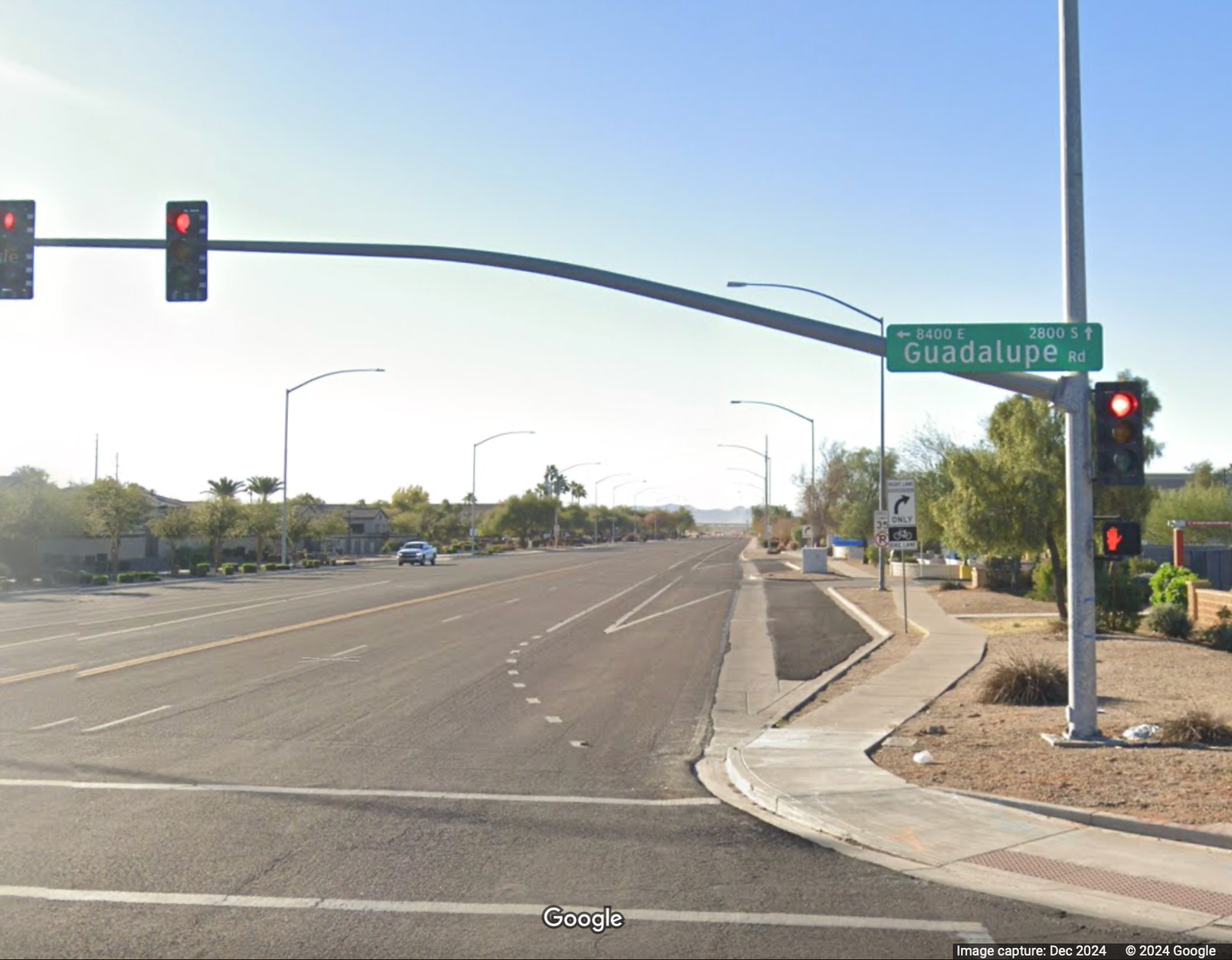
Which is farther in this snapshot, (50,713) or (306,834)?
(50,713)

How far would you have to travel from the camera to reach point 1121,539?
517 inches

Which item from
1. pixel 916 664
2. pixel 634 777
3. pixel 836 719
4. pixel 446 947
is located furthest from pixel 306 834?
pixel 916 664

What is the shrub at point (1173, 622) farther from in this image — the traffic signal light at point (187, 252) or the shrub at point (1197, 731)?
the traffic signal light at point (187, 252)

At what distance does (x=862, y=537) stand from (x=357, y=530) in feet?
229

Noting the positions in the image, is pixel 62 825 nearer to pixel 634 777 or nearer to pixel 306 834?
pixel 306 834

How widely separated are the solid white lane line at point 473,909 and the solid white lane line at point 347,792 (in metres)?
Result: 3.07

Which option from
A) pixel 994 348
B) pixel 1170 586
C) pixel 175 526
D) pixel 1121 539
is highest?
pixel 994 348

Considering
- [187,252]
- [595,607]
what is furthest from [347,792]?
[595,607]

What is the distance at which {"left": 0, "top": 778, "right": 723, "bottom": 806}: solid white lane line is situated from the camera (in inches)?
423

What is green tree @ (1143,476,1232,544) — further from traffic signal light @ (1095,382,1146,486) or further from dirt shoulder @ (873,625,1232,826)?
traffic signal light @ (1095,382,1146,486)

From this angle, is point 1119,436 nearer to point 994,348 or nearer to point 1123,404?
point 1123,404

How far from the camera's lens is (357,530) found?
439ft

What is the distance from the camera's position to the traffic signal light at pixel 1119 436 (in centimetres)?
1303

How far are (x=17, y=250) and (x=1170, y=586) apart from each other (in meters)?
27.0
